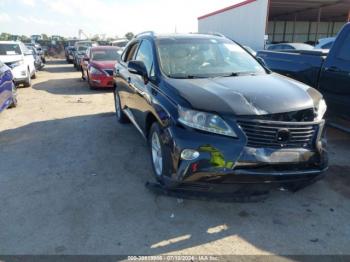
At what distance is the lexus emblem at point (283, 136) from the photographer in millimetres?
3177

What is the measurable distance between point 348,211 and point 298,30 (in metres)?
39.7

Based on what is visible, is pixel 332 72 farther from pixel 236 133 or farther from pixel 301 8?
pixel 301 8

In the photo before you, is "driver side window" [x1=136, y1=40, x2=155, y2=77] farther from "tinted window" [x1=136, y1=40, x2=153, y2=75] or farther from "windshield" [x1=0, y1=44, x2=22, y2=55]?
"windshield" [x1=0, y1=44, x2=22, y2=55]

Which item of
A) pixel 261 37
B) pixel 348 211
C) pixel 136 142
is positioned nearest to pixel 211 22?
pixel 261 37

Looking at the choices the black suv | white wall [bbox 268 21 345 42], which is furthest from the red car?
white wall [bbox 268 21 345 42]

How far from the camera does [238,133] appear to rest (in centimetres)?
313

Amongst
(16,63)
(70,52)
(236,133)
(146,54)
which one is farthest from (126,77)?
(70,52)

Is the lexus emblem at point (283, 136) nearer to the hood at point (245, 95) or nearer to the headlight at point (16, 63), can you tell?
the hood at point (245, 95)

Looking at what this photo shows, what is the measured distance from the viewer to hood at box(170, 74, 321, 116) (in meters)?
3.23

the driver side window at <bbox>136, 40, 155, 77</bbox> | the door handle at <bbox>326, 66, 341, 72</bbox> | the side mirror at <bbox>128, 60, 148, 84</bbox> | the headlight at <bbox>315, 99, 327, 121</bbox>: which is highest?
the driver side window at <bbox>136, 40, 155, 77</bbox>

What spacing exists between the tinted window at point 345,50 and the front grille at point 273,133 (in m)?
2.69

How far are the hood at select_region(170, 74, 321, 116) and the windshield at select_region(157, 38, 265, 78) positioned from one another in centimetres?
35

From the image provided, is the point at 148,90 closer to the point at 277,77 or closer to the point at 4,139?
the point at 277,77

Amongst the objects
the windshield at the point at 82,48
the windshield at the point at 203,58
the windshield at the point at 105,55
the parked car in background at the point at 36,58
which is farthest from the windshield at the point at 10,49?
the windshield at the point at 203,58
